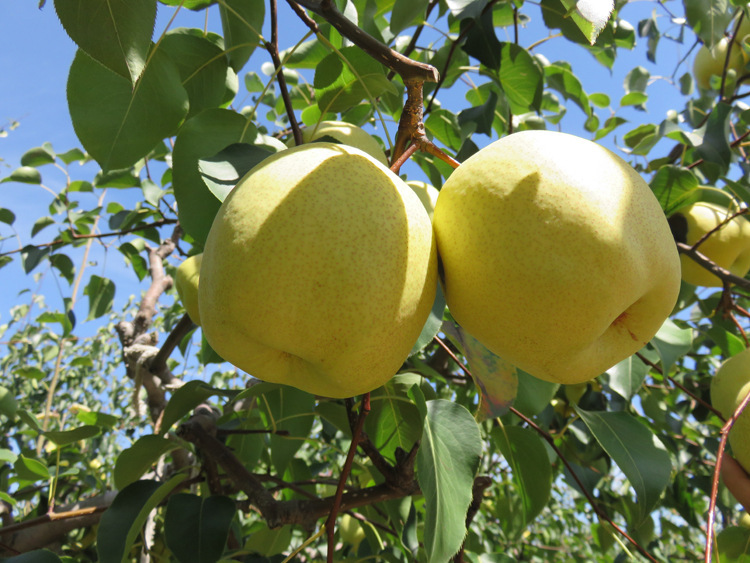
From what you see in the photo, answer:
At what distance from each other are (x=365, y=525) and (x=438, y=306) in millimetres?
952

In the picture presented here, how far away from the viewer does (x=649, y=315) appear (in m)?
0.80

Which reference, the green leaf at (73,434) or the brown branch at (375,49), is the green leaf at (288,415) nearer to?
the green leaf at (73,434)

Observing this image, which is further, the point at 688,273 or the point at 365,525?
the point at 688,273

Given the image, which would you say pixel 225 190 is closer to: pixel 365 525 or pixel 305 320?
pixel 305 320

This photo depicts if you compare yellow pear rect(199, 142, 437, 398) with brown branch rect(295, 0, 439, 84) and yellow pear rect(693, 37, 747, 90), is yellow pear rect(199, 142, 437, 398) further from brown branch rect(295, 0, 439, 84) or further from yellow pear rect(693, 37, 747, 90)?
yellow pear rect(693, 37, 747, 90)

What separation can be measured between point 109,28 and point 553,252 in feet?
1.82

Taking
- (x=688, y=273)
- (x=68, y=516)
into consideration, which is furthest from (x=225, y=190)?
(x=688, y=273)

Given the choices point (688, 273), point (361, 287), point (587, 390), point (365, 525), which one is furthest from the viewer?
point (587, 390)

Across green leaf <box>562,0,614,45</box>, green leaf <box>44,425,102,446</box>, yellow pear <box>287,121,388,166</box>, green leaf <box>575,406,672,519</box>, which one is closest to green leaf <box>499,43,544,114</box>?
yellow pear <box>287,121,388,166</box>

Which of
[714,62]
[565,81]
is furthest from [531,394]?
[714,62]

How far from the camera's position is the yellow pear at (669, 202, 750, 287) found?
1860 millimetres

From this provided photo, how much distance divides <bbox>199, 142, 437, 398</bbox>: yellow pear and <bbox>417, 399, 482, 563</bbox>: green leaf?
0.17 meters

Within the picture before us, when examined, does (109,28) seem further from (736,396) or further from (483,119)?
(736,396)

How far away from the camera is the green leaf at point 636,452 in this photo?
1030 millimetres
